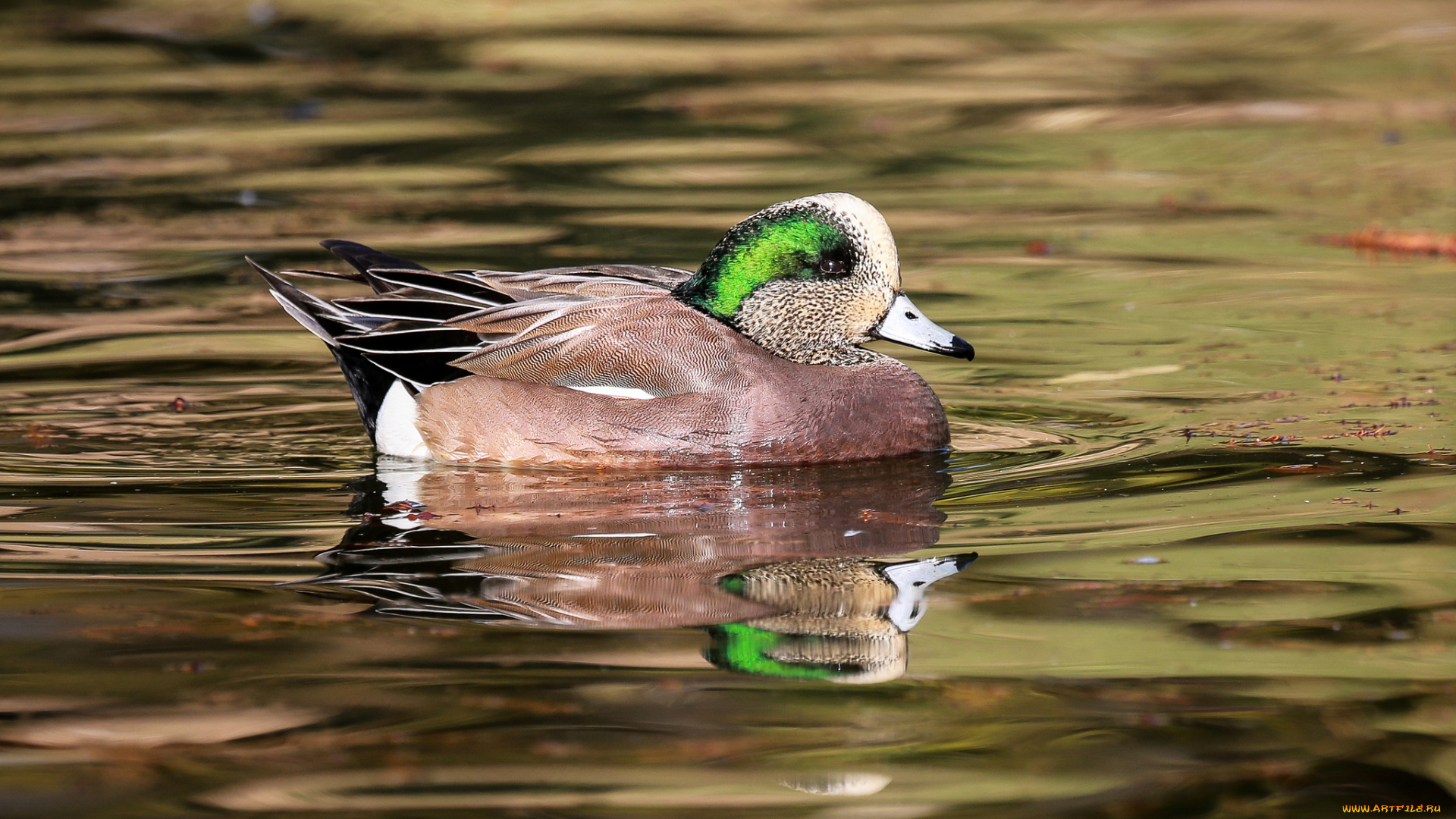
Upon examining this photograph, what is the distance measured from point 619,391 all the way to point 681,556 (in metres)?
1.15

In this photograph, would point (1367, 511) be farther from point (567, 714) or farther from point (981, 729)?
point (567, 714)

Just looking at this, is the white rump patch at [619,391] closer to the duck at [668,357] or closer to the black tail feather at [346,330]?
the duck at [668,357]

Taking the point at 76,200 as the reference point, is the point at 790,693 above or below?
below

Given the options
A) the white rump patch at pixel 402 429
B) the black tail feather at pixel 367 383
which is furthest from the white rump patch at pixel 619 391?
the black tail feather at pixel 367 383

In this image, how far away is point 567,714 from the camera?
11.2 ft

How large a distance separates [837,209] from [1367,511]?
1860 millimetres

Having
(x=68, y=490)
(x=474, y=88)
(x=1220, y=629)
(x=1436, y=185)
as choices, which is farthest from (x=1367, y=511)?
(x=474, y=88)

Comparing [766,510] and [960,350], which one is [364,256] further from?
[960,350]

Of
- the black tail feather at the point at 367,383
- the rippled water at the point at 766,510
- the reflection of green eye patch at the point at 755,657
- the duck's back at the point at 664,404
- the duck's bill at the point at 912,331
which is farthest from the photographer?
the black tail feather at the point at 367,383

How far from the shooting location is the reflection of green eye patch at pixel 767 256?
5711 millimetres

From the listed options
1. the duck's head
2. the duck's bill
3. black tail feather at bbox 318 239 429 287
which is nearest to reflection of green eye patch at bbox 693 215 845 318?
the duck's head

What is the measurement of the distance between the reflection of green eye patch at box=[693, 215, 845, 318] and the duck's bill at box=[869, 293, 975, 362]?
11.1 inches

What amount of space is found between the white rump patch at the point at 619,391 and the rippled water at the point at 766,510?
28cm

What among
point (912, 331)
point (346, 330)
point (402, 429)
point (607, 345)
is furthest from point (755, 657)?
point (346, 330)
